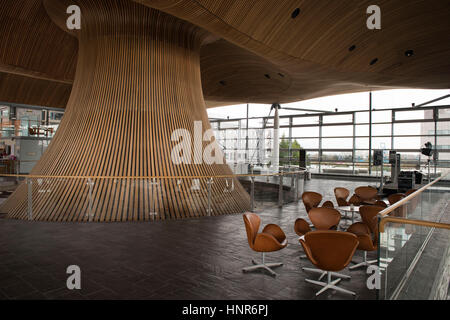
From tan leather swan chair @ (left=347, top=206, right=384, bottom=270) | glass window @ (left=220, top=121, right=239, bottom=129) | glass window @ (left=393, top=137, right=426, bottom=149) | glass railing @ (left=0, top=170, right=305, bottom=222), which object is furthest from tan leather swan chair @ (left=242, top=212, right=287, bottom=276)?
glass window @ (left=220, top=121, right=239, bottom=129)

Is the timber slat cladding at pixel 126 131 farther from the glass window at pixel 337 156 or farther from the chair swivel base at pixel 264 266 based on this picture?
the glass window at pixel 337 156

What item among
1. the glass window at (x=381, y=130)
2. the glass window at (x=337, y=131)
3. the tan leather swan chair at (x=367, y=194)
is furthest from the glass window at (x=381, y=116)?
the tan leather swan chair at (x=367, y=194)

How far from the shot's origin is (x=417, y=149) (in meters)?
18.4

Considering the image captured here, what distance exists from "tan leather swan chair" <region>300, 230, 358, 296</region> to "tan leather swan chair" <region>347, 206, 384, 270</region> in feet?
2.65

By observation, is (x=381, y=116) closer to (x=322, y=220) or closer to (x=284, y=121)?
(x=284, y=121)

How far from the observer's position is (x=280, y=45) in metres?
7.86

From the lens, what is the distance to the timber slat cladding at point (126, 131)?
22.2ft

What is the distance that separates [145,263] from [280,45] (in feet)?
19.8

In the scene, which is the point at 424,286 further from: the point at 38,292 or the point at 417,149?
the point at 417,149

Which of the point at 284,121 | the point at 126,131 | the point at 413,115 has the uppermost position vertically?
the point at 284,121

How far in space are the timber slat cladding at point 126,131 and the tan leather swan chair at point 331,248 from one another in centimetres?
413

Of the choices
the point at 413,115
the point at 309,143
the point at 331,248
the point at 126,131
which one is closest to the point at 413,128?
the point at 413,115

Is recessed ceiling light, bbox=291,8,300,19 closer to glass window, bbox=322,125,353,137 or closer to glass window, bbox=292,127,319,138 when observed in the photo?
glass window, bbox=322,125,353,137

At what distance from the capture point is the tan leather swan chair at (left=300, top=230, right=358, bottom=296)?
326 centimetres
